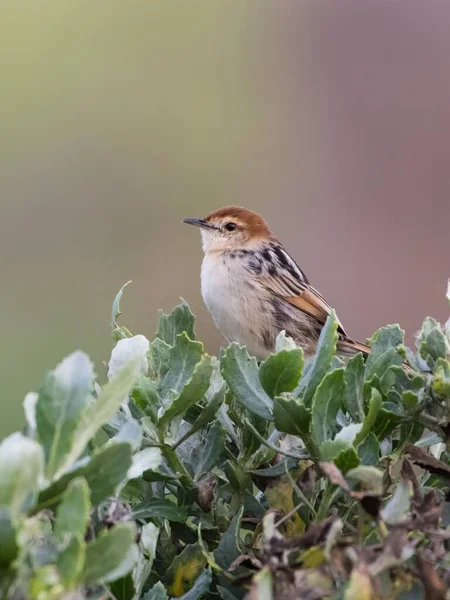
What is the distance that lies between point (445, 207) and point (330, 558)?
9.27 meters

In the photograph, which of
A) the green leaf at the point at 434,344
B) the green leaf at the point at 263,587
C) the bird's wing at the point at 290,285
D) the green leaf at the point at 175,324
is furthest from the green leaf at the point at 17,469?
the bird's wing at the point at 290,285

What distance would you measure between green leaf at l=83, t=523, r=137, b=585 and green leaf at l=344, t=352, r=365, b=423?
19.9 inches

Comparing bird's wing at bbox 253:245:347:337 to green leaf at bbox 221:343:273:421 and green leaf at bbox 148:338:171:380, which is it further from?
green leaf at bbox 221:343:273:421

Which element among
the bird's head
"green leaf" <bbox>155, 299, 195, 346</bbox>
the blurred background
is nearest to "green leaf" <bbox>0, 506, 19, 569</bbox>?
"green leaf" <bbox>155, 299, 195, 346</bbox>

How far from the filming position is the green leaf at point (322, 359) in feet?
4.25

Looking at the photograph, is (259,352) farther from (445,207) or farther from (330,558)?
(445,207)

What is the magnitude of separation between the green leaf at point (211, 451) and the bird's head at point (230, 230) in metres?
3.62

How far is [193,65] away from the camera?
12219 mm

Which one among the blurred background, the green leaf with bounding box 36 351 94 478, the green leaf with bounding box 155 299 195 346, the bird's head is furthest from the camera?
the blurred background

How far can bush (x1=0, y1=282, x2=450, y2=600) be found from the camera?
0.90 m

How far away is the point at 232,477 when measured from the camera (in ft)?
4.42

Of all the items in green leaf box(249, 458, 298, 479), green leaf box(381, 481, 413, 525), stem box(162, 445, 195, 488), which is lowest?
green leaf box(249, 458, 298, 479)

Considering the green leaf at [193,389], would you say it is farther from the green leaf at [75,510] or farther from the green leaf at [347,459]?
the green leaf at [75,510]

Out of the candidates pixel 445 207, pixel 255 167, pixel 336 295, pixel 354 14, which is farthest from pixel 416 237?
pixel 354 14
